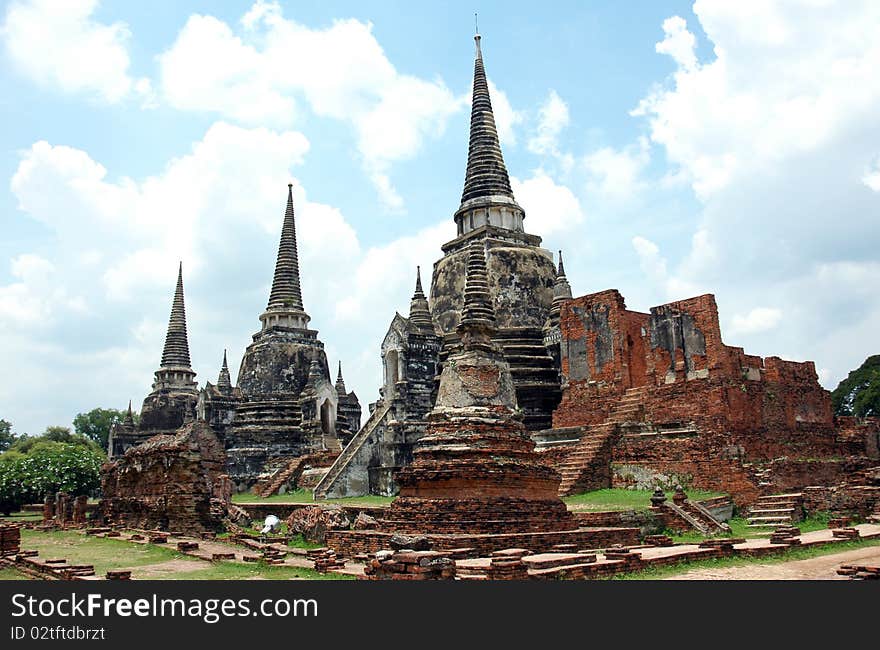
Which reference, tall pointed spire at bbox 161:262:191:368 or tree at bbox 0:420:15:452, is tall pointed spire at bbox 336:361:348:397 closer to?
tall pointed spire at bbox 161:262:191:368

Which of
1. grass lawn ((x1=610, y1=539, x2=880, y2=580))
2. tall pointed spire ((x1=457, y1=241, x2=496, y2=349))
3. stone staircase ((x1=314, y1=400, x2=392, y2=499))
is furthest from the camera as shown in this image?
stone staircase ((x1=314, y1=400, x2=392, y2=499))

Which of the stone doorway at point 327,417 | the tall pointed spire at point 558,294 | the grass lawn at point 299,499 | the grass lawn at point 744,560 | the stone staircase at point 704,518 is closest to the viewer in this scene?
the grass lawn at point 744,560

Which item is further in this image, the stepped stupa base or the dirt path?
the stepped stupa base

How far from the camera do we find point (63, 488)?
32062 millimetres

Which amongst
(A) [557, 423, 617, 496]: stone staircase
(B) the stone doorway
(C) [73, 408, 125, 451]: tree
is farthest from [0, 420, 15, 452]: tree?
(A) [557, 423, 617, 496]: stone staircase

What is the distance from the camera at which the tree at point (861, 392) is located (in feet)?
151

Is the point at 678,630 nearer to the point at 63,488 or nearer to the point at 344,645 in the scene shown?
the point at 344,645

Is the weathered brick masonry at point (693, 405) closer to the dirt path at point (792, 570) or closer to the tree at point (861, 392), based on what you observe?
the dirt path at point (792, 570)

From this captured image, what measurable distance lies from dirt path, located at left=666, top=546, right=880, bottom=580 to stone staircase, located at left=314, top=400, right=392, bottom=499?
16.6m

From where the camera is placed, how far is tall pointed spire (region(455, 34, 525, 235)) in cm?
3086

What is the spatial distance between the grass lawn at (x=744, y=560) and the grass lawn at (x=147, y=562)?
394 cm

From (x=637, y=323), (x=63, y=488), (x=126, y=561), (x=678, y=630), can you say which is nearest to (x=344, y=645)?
(x=678, y=630)

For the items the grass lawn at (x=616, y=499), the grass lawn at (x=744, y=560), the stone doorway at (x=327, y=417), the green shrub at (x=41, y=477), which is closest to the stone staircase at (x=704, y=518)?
the grass lawn at (x=616, y=499)

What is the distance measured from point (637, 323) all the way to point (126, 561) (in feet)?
49.9
